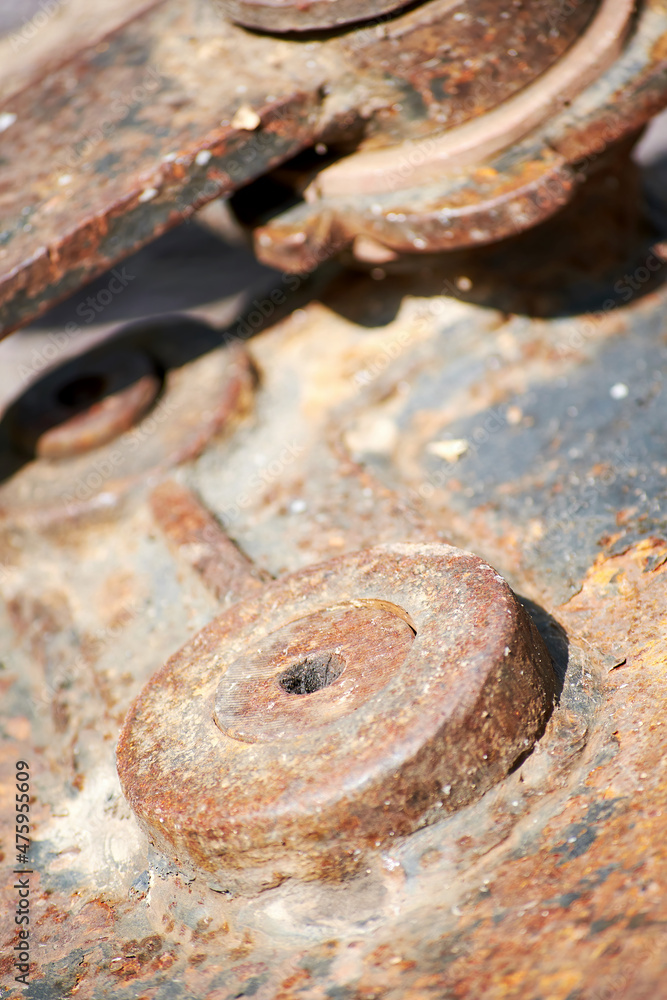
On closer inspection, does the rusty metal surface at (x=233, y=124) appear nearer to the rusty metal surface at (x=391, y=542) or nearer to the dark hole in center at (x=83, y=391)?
the rusty metal surface at (x=391, y=542)

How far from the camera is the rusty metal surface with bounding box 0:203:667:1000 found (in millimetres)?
1126

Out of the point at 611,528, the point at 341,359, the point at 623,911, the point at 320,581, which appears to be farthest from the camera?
the point at 341,359

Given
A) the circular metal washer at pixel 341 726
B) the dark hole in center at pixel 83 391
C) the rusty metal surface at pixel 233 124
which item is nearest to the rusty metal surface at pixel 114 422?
the dark hole in center at pixel 83 391

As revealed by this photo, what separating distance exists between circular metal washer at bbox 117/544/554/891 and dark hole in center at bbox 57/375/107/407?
42.8 inches

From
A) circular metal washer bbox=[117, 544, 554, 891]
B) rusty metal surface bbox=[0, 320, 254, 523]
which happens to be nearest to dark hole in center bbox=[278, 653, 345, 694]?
circular metal washer bbox=[117, 544, 554, 891]

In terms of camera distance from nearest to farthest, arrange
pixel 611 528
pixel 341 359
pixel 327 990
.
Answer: pixel 327 990 → pixel 611 528 → pixel 341 359

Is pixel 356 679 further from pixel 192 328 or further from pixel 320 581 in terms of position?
pixel 192 328

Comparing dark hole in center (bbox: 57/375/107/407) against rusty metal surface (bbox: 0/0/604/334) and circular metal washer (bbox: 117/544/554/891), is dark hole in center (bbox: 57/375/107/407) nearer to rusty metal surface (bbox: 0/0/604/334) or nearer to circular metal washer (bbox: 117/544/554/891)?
rusty metal surface (bbox: 0/0/604/334)

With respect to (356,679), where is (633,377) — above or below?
below

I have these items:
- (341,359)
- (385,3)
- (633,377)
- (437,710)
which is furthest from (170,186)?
(437,710)

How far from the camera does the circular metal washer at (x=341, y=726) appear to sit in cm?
115

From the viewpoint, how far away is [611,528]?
1.62m

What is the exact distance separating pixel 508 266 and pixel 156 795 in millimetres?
1421

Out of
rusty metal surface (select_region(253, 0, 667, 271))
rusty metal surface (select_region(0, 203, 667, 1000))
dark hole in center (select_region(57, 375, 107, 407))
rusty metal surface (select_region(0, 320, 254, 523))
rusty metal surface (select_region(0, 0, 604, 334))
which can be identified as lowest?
rusty metal surface (select_region(0, 203, 667, 1000))
